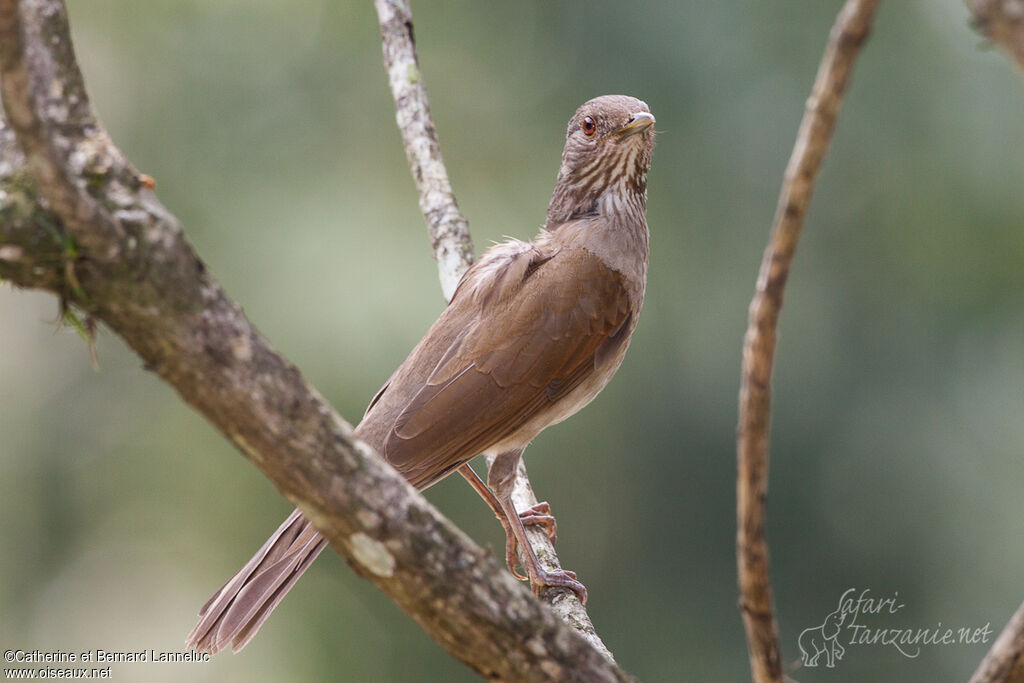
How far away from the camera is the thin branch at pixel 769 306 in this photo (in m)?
1.60

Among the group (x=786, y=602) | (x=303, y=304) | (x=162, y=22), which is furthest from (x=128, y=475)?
(x=786, y=602)

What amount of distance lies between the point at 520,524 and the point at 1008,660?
2.02 metres

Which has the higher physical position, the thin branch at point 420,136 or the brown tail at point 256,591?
the thin branch at point 420,136

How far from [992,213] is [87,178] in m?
7.67

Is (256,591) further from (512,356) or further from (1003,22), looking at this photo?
(1003,22)

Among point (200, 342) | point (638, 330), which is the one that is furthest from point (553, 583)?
point (638, 330)

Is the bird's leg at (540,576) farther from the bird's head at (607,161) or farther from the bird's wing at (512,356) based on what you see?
the bird's head at (607,161)

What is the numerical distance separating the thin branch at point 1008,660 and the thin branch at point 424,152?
230cm

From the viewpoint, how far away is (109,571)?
353 inches

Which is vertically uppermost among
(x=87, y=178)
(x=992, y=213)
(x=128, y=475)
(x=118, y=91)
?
(x=118, y=91)

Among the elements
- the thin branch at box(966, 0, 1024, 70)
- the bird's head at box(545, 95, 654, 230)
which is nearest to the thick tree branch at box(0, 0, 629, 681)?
the thin branch at box(966, 0, 1024, 70)

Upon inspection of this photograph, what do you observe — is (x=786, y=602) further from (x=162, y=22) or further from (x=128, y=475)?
(x=162, y=22)

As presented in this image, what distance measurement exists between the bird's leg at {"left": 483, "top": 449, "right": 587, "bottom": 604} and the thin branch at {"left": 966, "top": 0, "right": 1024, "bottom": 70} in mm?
2512

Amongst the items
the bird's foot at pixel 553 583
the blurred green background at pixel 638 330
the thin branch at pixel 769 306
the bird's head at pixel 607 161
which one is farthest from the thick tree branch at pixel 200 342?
the blurred green background at pixel 638 330
